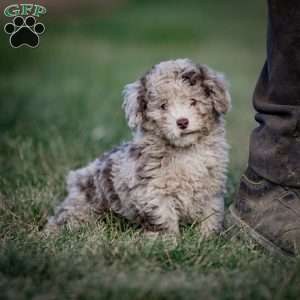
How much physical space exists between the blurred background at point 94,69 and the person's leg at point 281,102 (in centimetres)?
187

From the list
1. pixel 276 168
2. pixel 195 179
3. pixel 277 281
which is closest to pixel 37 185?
pixel 195 179

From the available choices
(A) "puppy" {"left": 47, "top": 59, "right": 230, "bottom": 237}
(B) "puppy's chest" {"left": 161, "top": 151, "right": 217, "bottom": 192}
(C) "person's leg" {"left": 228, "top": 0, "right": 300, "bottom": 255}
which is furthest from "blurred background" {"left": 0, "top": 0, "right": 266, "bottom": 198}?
(C) "person's leg" {"left": 228, "top": 0, "right": 300, "bottom": 255}

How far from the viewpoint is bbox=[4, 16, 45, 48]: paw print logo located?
5055 mm

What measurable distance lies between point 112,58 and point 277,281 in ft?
40.3

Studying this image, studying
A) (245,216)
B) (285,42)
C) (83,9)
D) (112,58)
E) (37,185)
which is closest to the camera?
(285,42)

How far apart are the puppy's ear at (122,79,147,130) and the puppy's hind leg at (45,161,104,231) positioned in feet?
2.04

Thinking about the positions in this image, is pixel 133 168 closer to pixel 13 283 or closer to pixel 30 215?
pixel 30 215

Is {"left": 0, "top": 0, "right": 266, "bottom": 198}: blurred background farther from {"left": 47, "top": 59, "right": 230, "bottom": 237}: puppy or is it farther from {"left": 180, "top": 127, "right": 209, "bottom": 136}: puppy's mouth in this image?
{"left": 180, "top": 127, "right": 209, "bottom": 136}: puppy's mouth

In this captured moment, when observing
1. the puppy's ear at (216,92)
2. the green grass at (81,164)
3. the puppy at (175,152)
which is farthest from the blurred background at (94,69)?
the puppy's ear at (216,92)

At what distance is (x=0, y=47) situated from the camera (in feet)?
44.3

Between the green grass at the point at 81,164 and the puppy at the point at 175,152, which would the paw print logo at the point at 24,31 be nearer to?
the puppy at the point at 175,152

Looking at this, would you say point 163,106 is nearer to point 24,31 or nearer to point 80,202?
point 80,202

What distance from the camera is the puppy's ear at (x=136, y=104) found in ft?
15.4

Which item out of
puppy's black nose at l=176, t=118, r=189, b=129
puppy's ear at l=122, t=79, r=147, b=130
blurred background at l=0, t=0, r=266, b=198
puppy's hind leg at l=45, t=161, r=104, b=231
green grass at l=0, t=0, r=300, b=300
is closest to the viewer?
green grass at l=0, t=0, r=300, b=300
